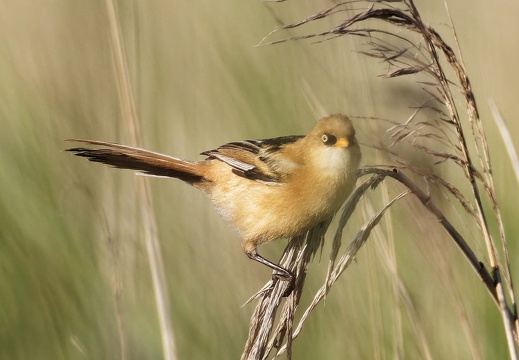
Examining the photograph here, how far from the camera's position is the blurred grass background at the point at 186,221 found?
2.37 m

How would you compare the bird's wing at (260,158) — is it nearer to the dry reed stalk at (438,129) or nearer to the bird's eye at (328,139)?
the bird's eye at (328,139)

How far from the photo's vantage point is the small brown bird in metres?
2.14

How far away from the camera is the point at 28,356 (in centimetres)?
235

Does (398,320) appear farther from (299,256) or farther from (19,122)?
(19,122)

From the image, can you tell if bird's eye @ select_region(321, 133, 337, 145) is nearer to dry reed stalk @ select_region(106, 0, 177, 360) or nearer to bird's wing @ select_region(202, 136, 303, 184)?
bird's wing @ select_region(202, 136, 303, 184)

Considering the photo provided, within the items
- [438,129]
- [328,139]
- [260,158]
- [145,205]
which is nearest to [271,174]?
[260,158]

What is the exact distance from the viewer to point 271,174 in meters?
2.39

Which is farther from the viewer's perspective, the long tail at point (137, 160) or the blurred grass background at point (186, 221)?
the blurred grass background at point (186, 221)

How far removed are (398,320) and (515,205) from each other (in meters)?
0.62

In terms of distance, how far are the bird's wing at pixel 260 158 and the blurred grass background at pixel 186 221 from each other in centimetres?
20

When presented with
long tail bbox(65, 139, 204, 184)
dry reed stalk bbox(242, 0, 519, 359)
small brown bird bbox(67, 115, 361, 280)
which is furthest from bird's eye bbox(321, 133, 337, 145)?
long tail bbox(65, 139, 204, 184)

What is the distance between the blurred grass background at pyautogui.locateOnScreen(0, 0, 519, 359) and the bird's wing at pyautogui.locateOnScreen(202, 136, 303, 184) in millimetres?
197

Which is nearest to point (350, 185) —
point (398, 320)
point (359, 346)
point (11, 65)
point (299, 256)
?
point (299, 256)

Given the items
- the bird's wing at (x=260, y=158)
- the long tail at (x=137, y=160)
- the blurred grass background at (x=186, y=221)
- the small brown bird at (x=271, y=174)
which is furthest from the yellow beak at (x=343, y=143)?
the long tail at (x=137, y=160)
